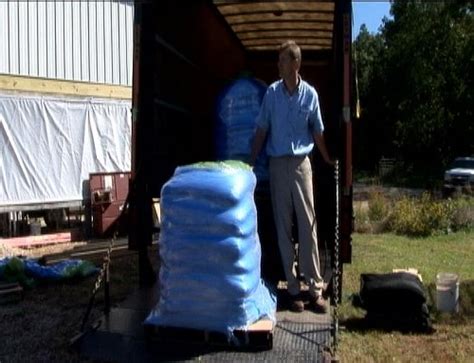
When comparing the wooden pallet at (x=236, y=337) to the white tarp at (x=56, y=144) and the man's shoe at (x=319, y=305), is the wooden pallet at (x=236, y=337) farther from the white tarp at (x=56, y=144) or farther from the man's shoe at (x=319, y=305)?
the white tarp at (x=56, y=144)

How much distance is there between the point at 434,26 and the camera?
147 feet

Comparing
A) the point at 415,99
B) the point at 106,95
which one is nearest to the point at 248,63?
the point at 106,95

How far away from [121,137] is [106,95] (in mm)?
986

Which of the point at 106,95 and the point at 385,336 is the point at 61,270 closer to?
the point at 385,336

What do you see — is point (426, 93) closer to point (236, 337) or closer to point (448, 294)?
point (448, 294)

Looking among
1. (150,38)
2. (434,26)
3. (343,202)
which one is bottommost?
(343,202)

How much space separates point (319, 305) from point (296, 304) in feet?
0.63

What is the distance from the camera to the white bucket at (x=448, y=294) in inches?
319

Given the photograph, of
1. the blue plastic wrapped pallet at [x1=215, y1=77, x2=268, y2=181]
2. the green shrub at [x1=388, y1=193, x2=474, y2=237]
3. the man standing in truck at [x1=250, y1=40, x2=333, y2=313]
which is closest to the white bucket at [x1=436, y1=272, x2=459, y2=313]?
the man standing in truck at [x1=250, y1=40, x2=333, y2=313]

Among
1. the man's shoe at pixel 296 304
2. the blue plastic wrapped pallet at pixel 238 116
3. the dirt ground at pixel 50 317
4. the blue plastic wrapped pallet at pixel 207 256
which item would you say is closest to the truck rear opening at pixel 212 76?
the blue plastic wrapped pallet at pixel 238 116

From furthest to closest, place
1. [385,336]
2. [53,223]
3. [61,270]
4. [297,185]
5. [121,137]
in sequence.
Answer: [121,137], [53,223], [61,270], [385,336], [297,185]

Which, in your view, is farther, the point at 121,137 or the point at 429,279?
the point at 121,137

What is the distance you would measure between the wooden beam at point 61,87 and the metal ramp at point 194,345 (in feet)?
29.2

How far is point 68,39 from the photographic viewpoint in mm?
15805
